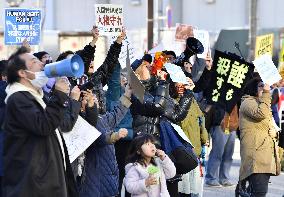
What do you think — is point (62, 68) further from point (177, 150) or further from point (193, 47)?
point (193, 47)

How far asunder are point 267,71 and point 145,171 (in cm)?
240

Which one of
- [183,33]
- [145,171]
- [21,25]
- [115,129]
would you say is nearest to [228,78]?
[183,33]

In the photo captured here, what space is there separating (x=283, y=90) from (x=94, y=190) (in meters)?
6.71

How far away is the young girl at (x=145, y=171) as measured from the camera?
7.50 m

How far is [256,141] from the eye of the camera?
31.6ft

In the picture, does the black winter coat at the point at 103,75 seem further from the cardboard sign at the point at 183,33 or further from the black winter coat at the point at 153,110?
the cardboard sign at the point at 183,33

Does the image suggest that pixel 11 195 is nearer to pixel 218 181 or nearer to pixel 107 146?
pixel 107 146

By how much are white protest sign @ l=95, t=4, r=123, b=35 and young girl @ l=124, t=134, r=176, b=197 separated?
357cm

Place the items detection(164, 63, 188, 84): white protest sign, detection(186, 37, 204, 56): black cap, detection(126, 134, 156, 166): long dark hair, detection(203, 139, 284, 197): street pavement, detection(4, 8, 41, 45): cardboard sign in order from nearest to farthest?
1. detection(126, 134, 156, 166): long dark hair
2. detection(164, 63, 188, 84): white protest sign
3. detection(186, 37, 204, 56): black cap
4. detection(203, 139, 284, 197): street pavement
5. detection(4, 8, 41, 45): cardboard sign

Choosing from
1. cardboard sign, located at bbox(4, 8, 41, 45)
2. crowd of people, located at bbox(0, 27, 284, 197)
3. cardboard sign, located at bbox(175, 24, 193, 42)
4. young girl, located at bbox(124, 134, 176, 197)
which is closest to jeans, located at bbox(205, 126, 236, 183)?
crowd of people, located at bbox(0, 27, 284, 197)

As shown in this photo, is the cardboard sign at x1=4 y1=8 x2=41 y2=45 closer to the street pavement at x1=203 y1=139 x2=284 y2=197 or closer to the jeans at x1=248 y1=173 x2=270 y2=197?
the street pavement at x1=203 y1=139 x2=284 y2=197

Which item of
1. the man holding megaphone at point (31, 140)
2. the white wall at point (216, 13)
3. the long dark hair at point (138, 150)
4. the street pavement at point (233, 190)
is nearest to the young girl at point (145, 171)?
the long dark hair at point (138, 150)

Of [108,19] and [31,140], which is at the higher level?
[108,19]

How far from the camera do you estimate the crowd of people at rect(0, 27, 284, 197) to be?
5.81 meters
